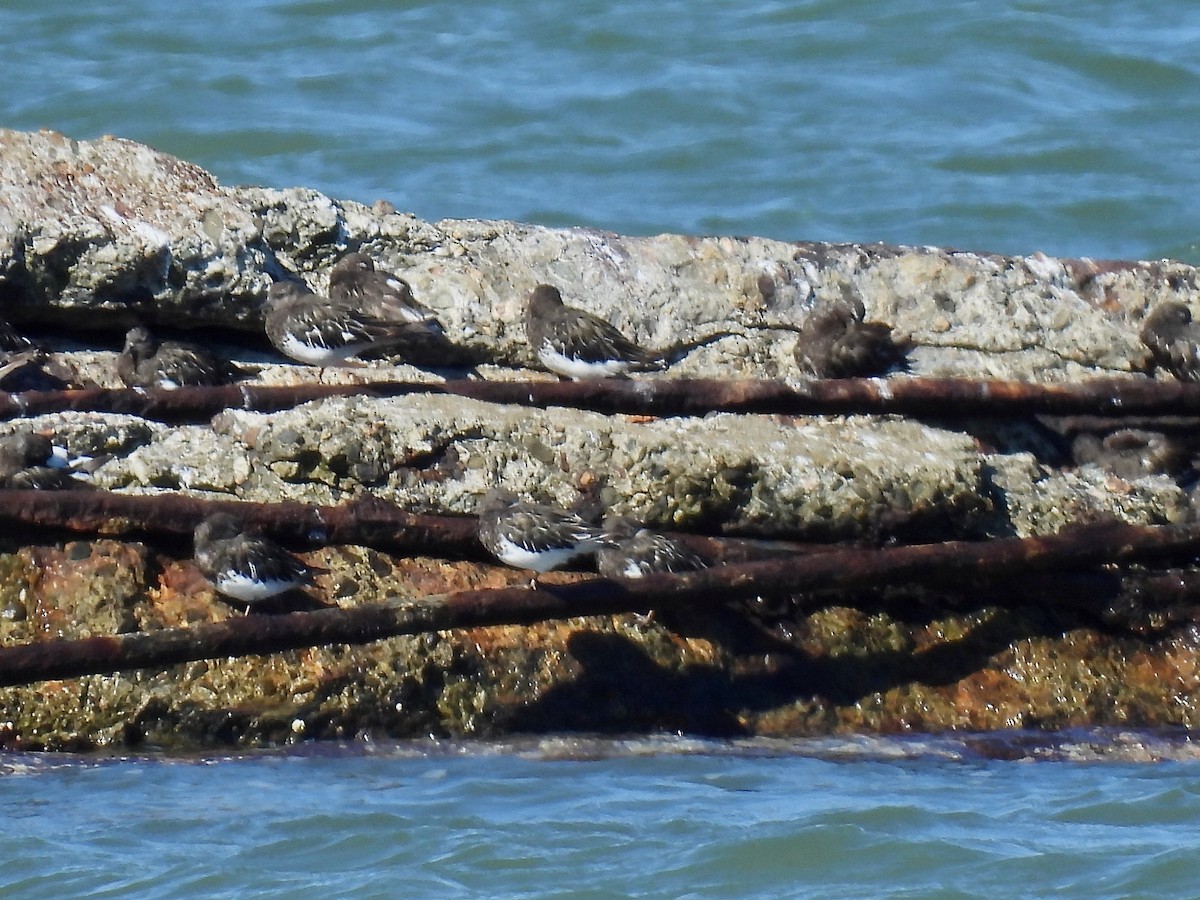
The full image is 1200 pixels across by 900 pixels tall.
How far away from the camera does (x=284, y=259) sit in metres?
6.66

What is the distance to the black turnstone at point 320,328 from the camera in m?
6.00

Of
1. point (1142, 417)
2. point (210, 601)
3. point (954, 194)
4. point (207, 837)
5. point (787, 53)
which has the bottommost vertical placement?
point (207, 837)

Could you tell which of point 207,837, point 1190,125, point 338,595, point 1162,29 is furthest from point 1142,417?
point 1162,29

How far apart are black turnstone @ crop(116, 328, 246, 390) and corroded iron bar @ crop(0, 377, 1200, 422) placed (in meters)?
0.23

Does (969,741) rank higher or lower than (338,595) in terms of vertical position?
lower

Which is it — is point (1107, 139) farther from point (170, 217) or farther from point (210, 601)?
point (210, 601)

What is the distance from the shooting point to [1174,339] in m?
6.46

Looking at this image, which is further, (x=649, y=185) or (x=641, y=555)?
(x=649, y=185)

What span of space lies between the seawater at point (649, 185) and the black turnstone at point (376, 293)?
5.99 feet

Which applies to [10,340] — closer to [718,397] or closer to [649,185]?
[718,397]

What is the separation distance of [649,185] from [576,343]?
792 centimetres

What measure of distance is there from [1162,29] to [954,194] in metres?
4.86

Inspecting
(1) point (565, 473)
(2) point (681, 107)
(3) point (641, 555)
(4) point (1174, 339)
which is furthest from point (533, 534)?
(2) point (681, 107)

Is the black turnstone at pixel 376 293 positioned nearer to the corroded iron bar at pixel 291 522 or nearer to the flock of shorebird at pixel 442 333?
the flock of shorebird at pixel 442 333
